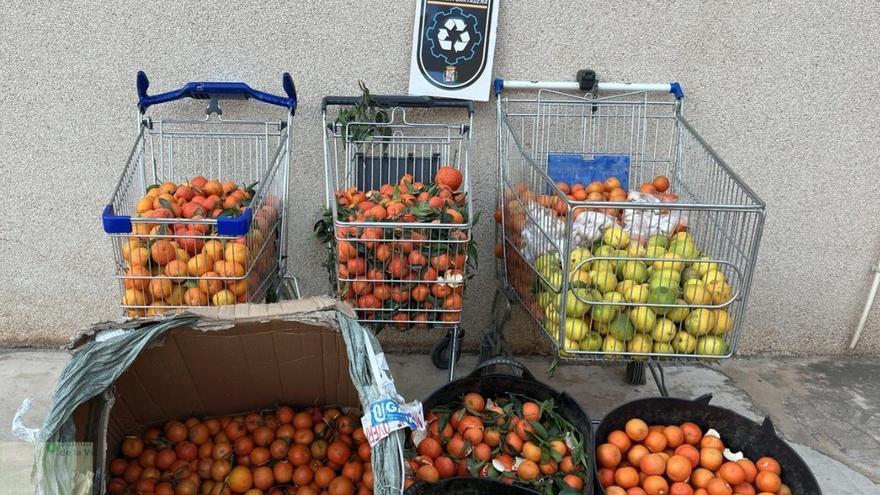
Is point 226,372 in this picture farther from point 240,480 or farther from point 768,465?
point 768,465

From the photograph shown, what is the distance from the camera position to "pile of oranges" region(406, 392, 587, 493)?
7.95 feet

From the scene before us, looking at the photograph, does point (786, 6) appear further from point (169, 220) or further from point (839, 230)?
point (169, 220)

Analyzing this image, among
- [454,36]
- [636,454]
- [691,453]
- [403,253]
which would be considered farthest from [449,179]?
[691,453]

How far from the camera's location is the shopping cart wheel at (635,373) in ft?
12.8

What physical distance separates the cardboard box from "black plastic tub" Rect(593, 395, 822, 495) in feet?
3.60

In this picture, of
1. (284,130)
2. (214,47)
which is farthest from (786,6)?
(214,47)

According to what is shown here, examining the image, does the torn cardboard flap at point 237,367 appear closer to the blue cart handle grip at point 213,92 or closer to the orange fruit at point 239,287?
the orange fruit at point 239,287

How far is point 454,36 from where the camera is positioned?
363 centimetres

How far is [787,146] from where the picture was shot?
397 cm

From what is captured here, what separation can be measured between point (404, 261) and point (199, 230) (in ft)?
2.69

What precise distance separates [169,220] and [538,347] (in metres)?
2.56

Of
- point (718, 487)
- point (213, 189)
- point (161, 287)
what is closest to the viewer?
point (718, 487)

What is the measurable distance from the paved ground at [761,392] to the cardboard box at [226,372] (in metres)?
0.89

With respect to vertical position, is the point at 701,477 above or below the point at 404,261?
below
